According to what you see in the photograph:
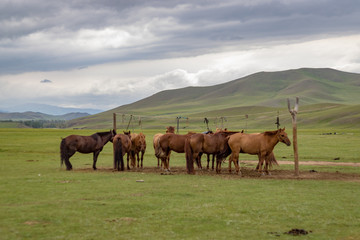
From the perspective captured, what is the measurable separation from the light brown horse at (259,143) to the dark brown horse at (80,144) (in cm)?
798

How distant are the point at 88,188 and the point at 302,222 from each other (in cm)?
829

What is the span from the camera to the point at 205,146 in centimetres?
2145

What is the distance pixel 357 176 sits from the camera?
65.1 ft

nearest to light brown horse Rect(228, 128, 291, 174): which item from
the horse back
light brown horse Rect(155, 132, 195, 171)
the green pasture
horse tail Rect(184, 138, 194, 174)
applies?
horse tail Rect(184, 138, 194, 174)

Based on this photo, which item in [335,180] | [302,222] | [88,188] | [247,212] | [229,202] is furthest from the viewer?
[335,180]

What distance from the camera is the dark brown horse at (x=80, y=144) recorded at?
22109mm

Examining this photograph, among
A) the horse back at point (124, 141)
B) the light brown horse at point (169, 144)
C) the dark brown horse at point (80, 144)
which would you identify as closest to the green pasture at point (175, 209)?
the light brown horse at point (169, 144)

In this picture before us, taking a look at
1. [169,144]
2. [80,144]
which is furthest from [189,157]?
[80,144]

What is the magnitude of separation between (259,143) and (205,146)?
2.93 metres

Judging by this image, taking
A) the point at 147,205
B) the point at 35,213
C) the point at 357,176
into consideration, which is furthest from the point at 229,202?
the point at 357,176

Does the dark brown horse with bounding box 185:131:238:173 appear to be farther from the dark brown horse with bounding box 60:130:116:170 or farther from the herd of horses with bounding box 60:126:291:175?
the dark brown horse with bounding box 60:130:116:170

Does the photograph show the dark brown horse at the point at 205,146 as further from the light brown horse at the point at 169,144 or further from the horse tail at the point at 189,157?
the light brown horse at the point at 169,144

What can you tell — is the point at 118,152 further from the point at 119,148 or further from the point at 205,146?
the point at 205,146

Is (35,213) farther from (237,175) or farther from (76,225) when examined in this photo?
(237,175)
